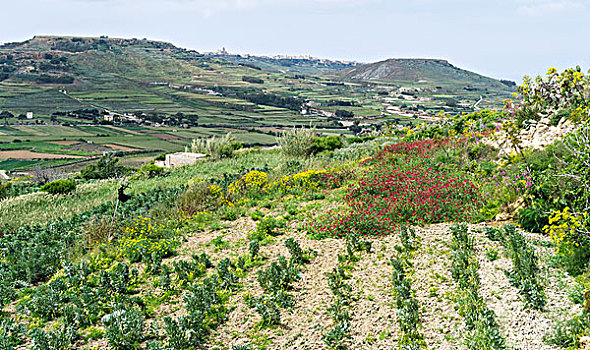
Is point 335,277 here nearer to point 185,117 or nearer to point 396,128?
point 396,128

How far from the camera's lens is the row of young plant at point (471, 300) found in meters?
4.15

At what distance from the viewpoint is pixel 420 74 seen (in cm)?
16838

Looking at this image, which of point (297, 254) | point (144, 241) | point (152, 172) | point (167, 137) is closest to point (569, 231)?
point (297, 254)

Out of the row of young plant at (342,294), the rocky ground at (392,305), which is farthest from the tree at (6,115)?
the rocky ground at (392,305)

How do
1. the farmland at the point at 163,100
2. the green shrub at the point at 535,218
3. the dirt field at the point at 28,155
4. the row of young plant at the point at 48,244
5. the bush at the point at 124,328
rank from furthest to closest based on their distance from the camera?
the farmland at the point at 163,100 < the dirt field at the point at 28,155 < the row of young plant at the point at 48,244 < the green shrub at the point at 535,218 < the bush at the point at 124,328

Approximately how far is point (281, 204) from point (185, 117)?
220ft

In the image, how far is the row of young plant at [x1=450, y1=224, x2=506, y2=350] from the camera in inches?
163

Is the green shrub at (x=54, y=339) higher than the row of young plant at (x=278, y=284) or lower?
lower

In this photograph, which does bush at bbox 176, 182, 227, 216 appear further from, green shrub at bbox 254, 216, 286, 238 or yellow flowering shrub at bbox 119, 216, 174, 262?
green shrub at bbox 254, 216, 286, 238

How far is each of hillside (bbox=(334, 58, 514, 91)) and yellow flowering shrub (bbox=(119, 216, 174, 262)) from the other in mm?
146900

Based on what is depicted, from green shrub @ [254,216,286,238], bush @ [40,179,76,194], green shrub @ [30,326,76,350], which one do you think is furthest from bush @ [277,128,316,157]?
→ green shrub @ [30,326,76,350]

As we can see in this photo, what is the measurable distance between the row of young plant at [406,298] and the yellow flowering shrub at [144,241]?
12.2 feet

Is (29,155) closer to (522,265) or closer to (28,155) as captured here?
(28,155)

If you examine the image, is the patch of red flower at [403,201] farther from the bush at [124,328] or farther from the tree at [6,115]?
the tree at [6,115]
